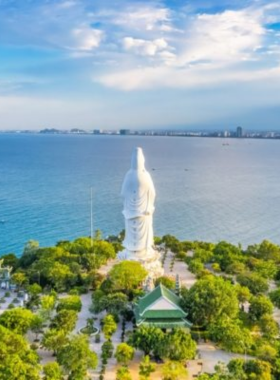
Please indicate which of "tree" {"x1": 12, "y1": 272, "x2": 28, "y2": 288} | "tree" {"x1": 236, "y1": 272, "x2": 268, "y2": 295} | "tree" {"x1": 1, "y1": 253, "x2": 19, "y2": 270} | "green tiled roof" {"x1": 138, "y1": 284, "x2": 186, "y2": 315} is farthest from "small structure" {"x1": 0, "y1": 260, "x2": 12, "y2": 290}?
"tree" {"x1": 236, "y1": 272, "x2": 268, "y2": 295}

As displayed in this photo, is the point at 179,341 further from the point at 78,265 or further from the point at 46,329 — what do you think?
the point at 78,265

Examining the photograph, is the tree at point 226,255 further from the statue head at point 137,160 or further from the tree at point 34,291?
the tree at point 34,291

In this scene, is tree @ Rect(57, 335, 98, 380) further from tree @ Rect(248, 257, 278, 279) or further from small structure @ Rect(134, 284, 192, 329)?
tree @ Rect(248, 257, 278, 279)

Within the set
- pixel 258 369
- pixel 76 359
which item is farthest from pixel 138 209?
pixel 258 369

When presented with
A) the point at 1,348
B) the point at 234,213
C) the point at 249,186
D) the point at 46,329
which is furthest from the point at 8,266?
the point at 249,186

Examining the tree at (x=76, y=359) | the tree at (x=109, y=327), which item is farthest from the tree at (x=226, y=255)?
the tree at (x=76, y=359)

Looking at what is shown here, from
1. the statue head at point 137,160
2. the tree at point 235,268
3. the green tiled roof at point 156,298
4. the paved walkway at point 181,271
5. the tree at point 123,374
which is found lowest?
the paved walkway at point 181,271
